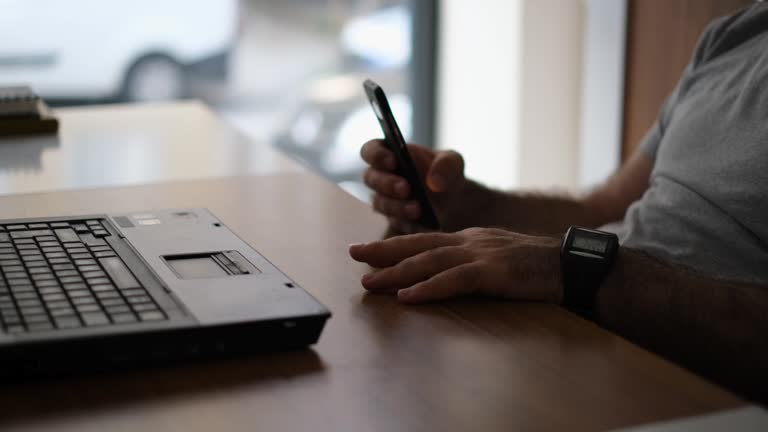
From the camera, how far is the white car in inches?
123

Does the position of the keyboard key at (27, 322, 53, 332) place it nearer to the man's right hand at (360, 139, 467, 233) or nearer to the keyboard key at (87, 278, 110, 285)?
the keyboard key at (87, 278, 110, 285)

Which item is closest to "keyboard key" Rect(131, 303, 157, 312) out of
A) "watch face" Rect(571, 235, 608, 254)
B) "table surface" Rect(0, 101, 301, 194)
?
"watch face" Rect(571, 235, 608, 254)

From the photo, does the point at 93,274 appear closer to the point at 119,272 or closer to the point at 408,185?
the point at 119,272

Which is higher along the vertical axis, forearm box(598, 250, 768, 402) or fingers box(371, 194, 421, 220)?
fingers box(371, 194, 421, 220)

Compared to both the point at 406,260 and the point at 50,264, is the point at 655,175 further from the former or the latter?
the point at 50,264

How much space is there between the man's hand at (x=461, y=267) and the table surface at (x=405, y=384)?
0.05 ft

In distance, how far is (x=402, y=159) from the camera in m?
1.29

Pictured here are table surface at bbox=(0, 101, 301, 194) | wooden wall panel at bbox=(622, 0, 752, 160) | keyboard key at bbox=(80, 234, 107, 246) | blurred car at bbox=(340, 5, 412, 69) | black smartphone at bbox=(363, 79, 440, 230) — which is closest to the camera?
keyboard key at bbox=(80, 234, 107, 246)

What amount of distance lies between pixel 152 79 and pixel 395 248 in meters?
2.46

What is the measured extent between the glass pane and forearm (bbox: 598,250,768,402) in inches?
97.5

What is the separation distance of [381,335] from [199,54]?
262 centimetres

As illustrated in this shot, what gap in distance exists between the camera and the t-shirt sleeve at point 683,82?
1.58 metres

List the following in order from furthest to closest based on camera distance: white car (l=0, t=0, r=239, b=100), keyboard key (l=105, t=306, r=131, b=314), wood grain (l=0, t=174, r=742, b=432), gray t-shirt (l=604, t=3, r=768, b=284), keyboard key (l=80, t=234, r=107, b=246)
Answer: white car (l=0, t=0, r=239, b=100)
gray t-shirt (l=604, t=3, r=768, b=284)
keyboard key (l=80, t=234, r=107, b=246)
keyboard key (l=105, t=306, r=131, b=314)
wood grain (l=0, t=174, r=742, b=432)

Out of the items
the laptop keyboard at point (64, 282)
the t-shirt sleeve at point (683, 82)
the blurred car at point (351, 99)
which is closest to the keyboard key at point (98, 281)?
the laptop keyboard at point (64, 282)
